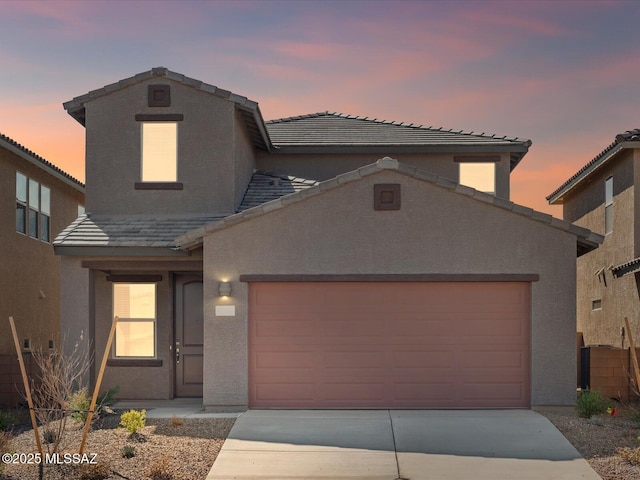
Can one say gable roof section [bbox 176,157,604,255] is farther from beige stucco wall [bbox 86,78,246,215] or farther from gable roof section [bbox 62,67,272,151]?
gable roof section [bbox 62,67,272,151]

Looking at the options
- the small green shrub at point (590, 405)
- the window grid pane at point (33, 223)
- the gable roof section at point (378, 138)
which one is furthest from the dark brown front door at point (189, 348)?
the small green shrub at point (590, 405)

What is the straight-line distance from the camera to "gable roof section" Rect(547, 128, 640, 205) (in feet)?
60.4

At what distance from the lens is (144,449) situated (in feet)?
37.2

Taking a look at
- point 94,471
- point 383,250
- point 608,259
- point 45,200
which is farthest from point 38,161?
point 608,259

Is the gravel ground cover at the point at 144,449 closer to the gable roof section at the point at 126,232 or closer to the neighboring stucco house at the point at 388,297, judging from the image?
the neighboring stucco house at the point at 388,297

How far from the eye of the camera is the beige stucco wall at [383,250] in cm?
1408

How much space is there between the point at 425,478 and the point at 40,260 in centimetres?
1493

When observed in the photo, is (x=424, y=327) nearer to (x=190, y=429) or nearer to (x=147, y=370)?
(x=190, y=429)

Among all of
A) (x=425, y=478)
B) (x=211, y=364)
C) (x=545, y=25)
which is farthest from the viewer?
(x=545, y=25)

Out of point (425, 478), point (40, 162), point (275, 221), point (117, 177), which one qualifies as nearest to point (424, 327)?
point (275, 221)

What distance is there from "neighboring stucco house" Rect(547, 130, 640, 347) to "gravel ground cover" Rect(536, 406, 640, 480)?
17.2 feet

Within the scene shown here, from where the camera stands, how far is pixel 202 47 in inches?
658

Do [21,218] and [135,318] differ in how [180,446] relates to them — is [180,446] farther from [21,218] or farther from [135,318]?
[21,218]

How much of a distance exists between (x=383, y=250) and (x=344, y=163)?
19.5ft
